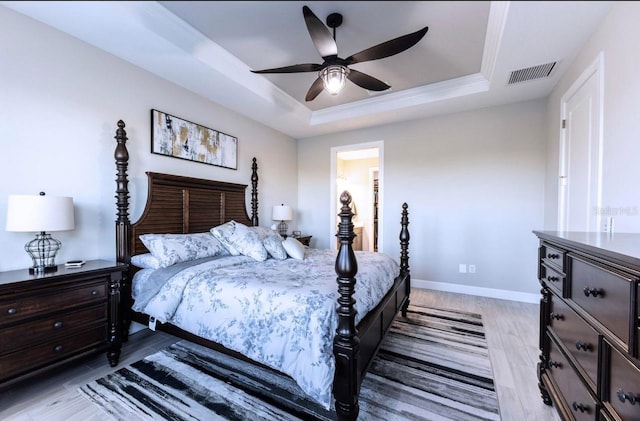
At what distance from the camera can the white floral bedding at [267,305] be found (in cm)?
143

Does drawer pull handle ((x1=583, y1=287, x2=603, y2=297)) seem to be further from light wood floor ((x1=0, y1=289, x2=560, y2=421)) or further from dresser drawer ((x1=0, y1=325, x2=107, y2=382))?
dresser drawer ((x1=0, y1=325, x2=107, y2=382))

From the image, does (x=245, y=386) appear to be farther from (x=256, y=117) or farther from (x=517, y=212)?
(x=517, y=212)

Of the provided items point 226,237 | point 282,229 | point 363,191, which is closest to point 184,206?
point 226,237

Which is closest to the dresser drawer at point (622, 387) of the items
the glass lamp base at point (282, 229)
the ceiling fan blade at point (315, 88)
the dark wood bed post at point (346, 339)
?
the dark wood bed post at point (346, 339)

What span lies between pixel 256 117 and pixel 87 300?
9.16 feet

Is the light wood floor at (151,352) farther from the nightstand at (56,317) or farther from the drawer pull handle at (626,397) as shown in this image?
the drawer pull handle at (626,397)

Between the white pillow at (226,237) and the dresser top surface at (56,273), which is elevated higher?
the white pillow at (226,237)

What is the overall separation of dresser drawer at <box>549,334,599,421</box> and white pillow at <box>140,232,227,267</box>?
250 cm

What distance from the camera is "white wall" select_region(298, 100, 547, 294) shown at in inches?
132

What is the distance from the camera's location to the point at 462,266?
3.68 m

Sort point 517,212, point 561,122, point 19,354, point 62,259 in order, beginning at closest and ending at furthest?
point 19,354
point 62,259
point 561,122
point 517,212

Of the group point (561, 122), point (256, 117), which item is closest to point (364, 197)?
point (256, 117)

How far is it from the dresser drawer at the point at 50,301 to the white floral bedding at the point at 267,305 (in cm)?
32

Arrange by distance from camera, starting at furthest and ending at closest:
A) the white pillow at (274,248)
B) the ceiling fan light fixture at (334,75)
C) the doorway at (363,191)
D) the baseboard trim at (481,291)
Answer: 1. the doorway at (363,191)
2. the baseboard trim at (481,291)
3. the white pillow at (274,248)
4. the ceiling fan light fixture at (334,75)
